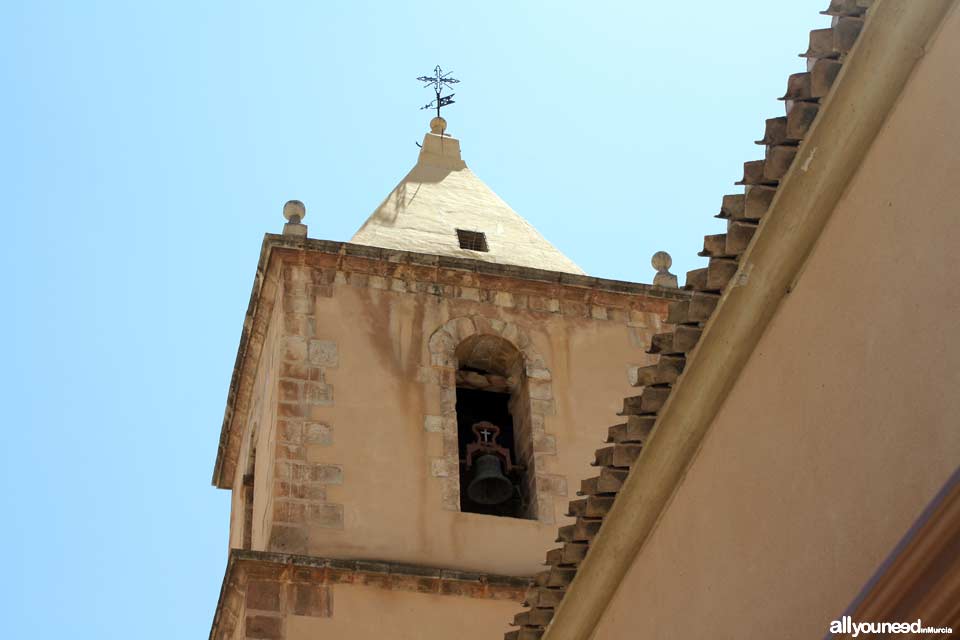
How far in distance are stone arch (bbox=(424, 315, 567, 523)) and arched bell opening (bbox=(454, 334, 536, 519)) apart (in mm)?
10

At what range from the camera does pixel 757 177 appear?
639 cm

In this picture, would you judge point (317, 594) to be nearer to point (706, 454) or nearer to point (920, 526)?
point (706, 454)

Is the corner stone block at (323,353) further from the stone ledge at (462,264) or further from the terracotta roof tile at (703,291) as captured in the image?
the terracotta roof tile at (703,291)

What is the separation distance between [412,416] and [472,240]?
243 centimetres

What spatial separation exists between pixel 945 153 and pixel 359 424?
23.3 ft

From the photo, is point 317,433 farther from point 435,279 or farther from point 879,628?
point 879,628

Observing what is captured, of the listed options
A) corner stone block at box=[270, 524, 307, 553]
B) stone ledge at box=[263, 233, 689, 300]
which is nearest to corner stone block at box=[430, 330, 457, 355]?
stone ledge at box=[263, 233, 689, 300]

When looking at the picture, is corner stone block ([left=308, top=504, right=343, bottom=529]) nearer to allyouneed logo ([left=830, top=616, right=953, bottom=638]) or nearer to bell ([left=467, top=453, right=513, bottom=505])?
bell ([left=467, top=453, right=513, bottom=505])

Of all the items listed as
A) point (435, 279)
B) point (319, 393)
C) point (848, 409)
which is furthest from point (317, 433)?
point (848, 409)

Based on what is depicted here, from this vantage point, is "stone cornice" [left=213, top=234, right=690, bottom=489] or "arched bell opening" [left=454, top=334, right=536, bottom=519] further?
"stone cornice" [left=213, top=234, right=690, bottom=489]

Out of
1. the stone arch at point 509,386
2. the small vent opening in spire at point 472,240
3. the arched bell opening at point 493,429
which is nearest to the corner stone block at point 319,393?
the stone arch at point 509,386

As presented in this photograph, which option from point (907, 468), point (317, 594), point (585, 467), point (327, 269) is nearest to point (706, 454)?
point (907, 468)

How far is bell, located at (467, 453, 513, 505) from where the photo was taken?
1216 centimetres

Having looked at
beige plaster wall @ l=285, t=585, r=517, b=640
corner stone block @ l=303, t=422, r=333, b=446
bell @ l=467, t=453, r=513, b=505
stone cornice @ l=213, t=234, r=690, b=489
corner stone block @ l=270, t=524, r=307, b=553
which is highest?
stone cornice @ l=213, t=234, r=690, b=489
